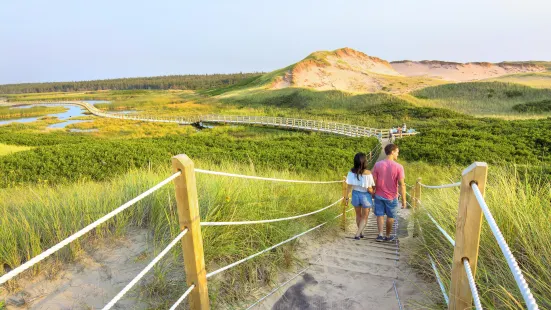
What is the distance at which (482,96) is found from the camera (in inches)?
1955

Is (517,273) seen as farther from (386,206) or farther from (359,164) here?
(386,206)

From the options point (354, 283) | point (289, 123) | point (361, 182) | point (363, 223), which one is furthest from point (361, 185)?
point (289, 123)

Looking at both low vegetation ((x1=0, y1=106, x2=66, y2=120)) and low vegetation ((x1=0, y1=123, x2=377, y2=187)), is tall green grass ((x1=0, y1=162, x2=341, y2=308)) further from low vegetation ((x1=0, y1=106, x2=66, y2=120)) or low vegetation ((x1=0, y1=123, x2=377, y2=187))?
low vegetation ((x1=0, y1=106, x2=66, y2=120))

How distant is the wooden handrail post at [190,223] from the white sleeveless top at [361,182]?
3424mm

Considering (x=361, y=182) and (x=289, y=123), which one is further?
(x=289, y=123)

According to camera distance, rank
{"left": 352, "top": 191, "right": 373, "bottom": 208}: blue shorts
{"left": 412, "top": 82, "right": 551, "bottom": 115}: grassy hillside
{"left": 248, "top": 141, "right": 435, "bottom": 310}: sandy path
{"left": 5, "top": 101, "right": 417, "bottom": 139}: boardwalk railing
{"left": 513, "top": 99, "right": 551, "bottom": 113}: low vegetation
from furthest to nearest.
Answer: {"left": 412, "top": 82, "right": 551, "bottom": 115}: grassy hillside
{"left": 513, "top": 99, "right": 551, "bottom": 113}: low vegetation
{"left": 5, "top": 101, "right": 417, "bottom": 139}: boardwalk railing
{"left": 352, "top": 191, "right": 373, "bottom": 208}: blue shorts
{"left": 248, "top": 141, "right": 435, "bottom": 310}: sandy path

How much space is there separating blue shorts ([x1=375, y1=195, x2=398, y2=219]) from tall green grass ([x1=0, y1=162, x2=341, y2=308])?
5.14ft

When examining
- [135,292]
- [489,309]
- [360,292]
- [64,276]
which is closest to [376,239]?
[360,292]

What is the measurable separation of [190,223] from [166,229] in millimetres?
1357

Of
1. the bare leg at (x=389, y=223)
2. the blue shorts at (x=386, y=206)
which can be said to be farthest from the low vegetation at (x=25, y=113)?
the bare leg at (x=389, y=223)

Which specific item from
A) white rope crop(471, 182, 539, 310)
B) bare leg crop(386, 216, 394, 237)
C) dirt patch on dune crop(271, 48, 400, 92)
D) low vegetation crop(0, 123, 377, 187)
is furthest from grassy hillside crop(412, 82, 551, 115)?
white rope crop(471, 182, 539, 310)

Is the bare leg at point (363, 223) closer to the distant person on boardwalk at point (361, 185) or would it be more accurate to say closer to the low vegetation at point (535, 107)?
the distant person on boardwalk at point (361, 185)

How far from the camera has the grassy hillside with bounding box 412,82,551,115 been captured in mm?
45219

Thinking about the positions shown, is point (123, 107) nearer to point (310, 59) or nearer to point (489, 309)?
point (310, 59)
